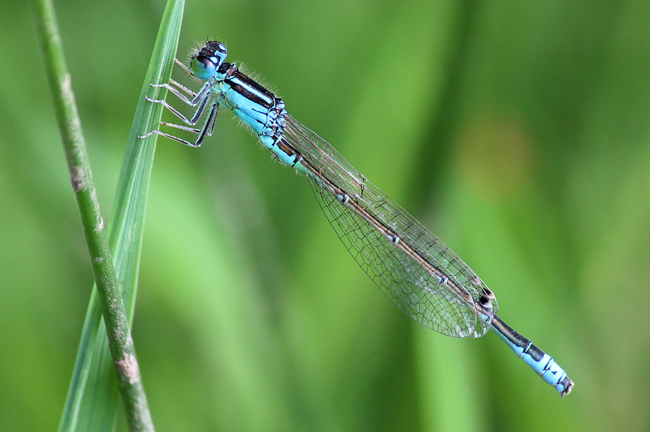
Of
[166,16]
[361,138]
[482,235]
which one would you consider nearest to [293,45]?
[361,138]

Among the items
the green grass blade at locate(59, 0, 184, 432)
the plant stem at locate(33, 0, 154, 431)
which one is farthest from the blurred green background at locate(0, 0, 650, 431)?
the plant stem at locate(33, 0, 154, 431)

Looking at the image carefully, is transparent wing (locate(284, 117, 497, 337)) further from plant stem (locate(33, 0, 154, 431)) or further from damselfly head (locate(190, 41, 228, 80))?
plant stem (locate(33, 0, 154, 431))

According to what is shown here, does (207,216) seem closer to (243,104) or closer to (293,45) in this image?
(243,104)

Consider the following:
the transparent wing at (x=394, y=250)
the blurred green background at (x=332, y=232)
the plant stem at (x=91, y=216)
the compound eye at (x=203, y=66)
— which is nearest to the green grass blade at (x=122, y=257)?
the plant stem at (x=91, y=216)

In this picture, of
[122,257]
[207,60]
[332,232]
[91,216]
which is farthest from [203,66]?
[91,216]

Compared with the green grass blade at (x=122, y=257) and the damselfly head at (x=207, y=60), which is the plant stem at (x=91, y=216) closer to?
the green grass blade at (x=122, y=257)

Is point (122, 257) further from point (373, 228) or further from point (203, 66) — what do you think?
point (373, 228)
